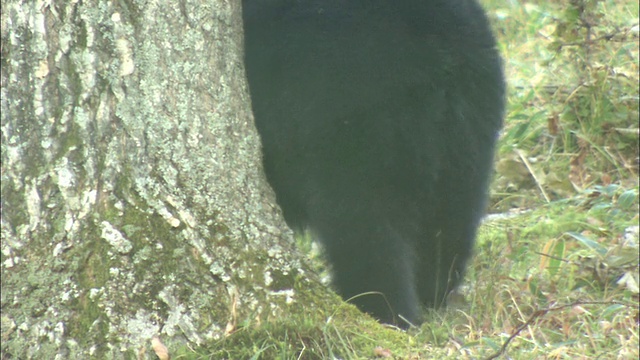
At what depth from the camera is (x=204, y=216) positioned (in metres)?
2.06

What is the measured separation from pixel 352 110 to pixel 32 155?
90cm

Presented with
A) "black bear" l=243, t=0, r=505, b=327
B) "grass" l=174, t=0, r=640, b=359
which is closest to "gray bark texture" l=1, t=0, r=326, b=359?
"grass" l=174, t=0, r=640, b=359

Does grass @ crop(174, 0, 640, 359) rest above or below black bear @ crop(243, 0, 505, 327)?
below

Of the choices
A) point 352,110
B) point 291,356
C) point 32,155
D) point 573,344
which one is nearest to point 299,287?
point 291,356

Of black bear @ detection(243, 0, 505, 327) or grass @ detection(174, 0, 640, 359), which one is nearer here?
grass @ detection(174, 0, 640, 359)

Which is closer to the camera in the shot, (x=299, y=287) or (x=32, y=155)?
(x=32, y=155)

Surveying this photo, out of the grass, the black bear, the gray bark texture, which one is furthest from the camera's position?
the black bear

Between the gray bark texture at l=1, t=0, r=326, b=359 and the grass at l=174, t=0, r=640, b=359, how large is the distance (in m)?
0.14

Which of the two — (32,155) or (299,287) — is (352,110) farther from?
(32,155)

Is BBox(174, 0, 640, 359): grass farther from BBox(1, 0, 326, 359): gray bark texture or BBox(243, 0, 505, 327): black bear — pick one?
BBox(243, 0, 505, 327): black bear

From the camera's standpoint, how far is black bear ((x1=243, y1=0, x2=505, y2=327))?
2.40m

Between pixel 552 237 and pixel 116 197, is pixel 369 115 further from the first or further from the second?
pixel 552 237

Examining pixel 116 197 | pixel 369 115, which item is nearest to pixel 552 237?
pixel 369 115

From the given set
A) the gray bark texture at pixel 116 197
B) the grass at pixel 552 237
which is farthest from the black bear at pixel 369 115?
the gray bark texture at pixel 116 197
